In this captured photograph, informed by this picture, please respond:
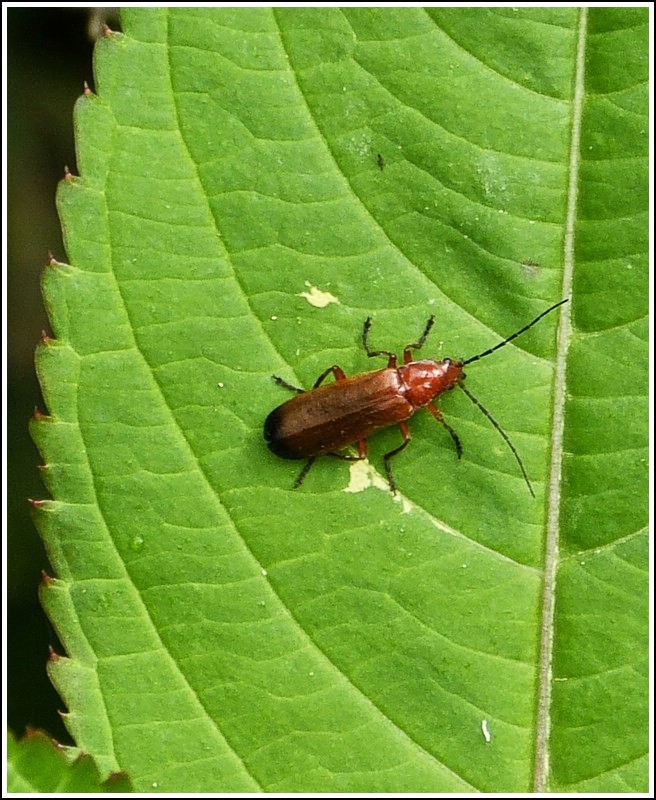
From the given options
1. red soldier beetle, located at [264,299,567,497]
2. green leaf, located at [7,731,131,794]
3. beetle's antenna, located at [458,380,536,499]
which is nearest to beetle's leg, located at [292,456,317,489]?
red soldier beetle, located at [264,299,567,497]

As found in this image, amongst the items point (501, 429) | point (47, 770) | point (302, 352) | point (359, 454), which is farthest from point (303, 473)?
point (47, 770)

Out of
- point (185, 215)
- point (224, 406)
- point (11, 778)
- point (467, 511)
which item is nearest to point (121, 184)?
point (185, 215)

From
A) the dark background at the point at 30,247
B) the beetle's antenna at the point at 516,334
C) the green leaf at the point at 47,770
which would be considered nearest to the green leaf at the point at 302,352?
the beetle's antenna at the point at 516,334

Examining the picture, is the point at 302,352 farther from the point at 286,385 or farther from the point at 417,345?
the point at 417,345

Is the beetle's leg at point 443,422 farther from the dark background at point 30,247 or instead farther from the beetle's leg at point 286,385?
the dark background at point 30,247

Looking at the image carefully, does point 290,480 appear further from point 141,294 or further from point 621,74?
point 621,74

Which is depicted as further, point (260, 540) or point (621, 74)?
point (260, 540)
